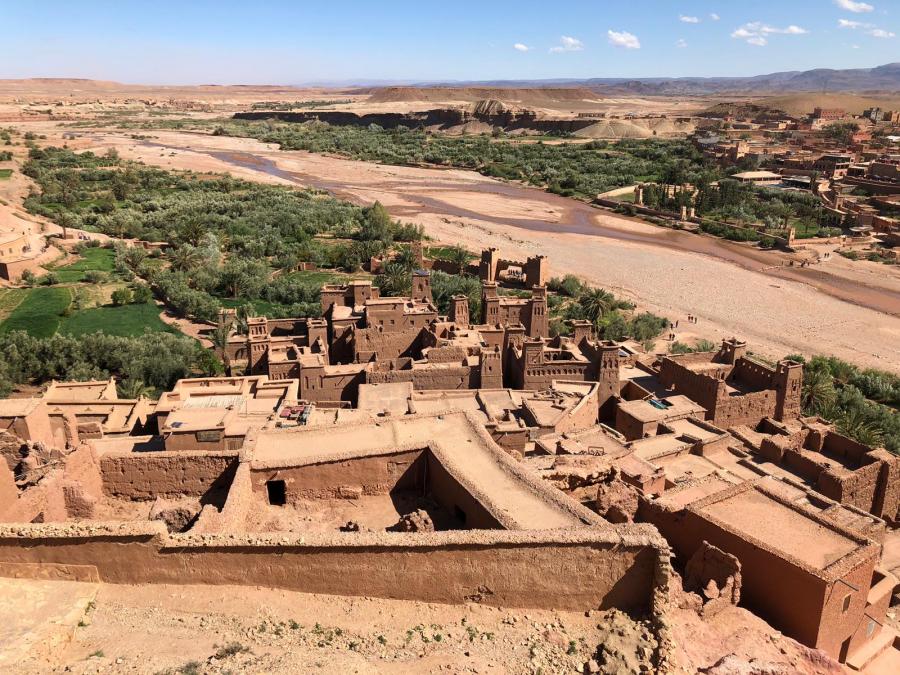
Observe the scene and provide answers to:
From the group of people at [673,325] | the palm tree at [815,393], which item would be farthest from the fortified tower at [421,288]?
the palm tree at [815,393]

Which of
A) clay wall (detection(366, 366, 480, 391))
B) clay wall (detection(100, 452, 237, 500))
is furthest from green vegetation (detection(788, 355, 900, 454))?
clay wall (detection(100, 452, 237, 500))

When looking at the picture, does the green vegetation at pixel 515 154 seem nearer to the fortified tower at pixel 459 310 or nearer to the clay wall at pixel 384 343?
the fortified tower at pixel 459 310

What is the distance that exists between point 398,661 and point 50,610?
4524 mm

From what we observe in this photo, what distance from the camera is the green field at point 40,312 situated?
33500 millimetres

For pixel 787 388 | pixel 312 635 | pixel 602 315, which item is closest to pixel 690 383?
pixel 787 388

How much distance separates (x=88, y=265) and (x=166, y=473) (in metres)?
38.9

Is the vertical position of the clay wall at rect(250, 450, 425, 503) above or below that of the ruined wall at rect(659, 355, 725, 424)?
above

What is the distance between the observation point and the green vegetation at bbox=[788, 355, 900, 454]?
23.2 m

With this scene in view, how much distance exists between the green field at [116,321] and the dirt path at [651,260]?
29.4 m

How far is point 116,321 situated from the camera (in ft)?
117

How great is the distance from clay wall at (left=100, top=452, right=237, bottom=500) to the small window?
0.84 meters

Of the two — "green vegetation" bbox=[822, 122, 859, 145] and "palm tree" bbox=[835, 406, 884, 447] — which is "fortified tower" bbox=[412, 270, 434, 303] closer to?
"palm tree" bbox=[835, 406, 884, 447]

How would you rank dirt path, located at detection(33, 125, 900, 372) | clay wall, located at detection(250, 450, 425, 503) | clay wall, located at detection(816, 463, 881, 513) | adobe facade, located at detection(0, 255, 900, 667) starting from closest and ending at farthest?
adobe facade, located at detection(0, 255, 900, 667)
clay wall, located at detection(250, 450, 425, 503)
clay wall, located at detection(816, 463, 881, 513)
dirt path, located at detection(33, 125, 900, 372)

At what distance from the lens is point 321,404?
71.4ft
